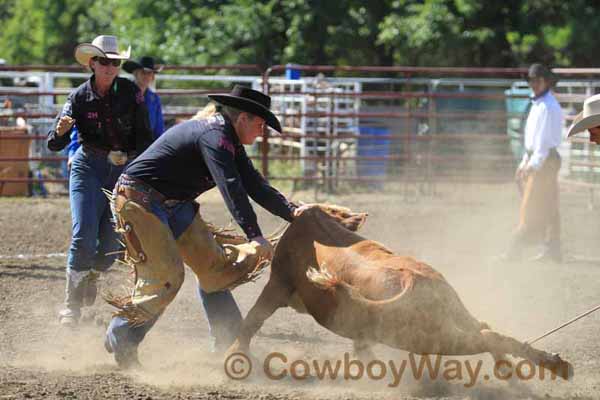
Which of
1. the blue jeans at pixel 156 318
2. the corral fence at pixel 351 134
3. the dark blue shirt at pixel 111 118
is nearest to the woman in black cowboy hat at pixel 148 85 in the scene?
the dark blue shirt at pixel 111 118

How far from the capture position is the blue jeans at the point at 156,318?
4.87m

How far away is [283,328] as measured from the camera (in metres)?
6.07

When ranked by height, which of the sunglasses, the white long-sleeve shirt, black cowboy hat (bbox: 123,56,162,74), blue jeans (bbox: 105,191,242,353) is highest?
the sunglasses

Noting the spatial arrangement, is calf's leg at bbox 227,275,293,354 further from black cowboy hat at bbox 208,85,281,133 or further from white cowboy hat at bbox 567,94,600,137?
white cowboy hat at bbox 567,94,600,137

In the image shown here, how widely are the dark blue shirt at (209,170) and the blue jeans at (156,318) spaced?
3.7 inches

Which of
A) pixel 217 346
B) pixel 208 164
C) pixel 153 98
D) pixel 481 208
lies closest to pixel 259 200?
pixel 208 164

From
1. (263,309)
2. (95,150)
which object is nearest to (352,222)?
(263,309)

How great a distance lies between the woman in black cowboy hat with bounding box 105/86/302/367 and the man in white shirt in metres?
4.18

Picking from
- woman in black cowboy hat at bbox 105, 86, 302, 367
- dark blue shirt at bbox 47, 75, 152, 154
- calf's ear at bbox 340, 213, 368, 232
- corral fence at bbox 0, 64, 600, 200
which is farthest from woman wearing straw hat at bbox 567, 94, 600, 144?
corral fence at bbox 0, 64, 600, 200

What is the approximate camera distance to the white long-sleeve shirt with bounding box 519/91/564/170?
331 inches

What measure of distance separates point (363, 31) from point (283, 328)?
51.1ft

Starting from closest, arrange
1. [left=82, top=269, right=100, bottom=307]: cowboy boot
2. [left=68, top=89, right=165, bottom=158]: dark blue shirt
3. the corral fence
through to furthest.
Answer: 1. [left=82, top=269, right=100, bottom=307]: cowboy boot
2. [left=68, top=89, right=165, bottom=158]: dark blue shirt
3. the corral fence

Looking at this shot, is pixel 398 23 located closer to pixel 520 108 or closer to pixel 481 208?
pixel 520 108

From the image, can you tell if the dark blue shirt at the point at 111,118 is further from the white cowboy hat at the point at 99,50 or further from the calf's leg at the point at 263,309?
the calf's leg at the point at 263,309
